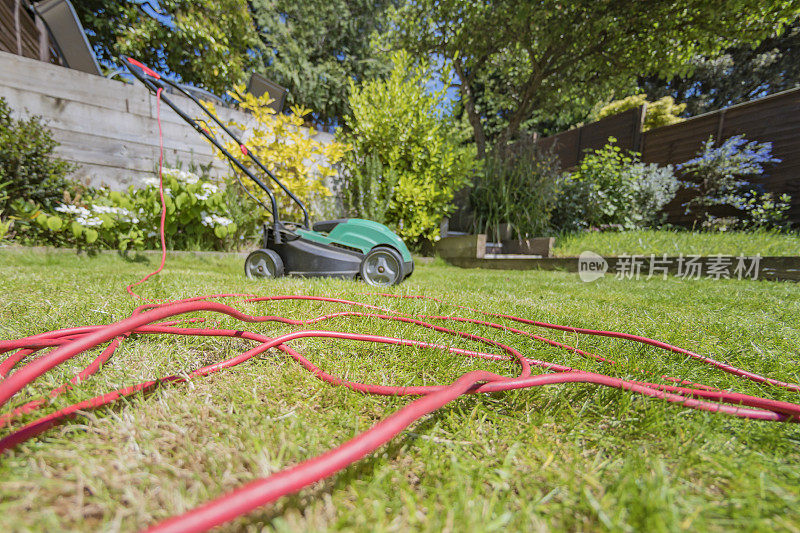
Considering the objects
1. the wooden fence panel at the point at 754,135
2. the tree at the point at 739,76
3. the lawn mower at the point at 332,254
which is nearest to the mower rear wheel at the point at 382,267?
the lawn mower at the point at 332,254

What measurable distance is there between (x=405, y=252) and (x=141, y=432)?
2210 mm

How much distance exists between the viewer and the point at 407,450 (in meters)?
0.63

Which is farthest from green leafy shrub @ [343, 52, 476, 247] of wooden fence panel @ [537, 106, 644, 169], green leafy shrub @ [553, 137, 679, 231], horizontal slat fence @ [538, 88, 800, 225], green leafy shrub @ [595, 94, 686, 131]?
green leafy shrub @ [595, 94, 686, 131]

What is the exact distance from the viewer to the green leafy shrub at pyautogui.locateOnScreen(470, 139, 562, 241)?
5.21 m

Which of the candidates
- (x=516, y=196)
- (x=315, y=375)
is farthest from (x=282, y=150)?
(x=315, y=375)

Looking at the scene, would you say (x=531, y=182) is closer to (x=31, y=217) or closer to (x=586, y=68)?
(x=586, y=68)

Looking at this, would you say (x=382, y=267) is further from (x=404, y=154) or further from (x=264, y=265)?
(x=404, y=154)

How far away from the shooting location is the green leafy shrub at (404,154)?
443cm

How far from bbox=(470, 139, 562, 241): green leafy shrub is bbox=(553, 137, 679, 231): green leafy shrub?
1.40ft

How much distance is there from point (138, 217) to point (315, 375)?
3.92 meters

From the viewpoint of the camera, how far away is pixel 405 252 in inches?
106

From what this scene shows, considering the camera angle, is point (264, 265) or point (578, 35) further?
point (578, 35)

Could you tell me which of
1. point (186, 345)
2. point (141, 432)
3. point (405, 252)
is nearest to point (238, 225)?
point (405, 252)

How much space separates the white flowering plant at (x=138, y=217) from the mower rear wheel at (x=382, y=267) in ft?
7.01
